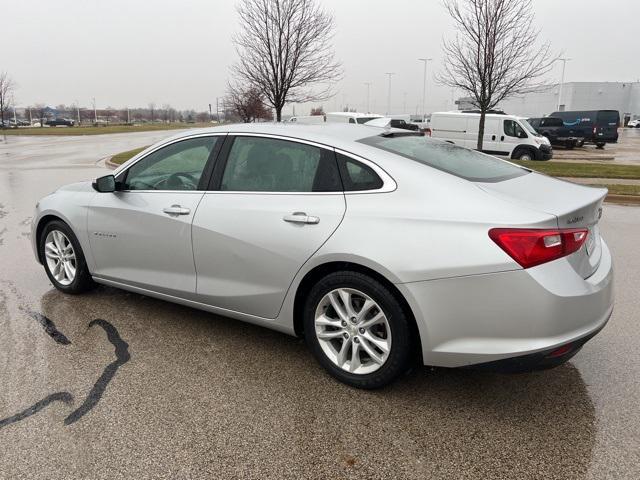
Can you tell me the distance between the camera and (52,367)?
3.29 meters

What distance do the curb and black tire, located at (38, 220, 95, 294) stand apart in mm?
9755

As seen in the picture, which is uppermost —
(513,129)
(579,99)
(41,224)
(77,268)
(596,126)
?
(579,99)

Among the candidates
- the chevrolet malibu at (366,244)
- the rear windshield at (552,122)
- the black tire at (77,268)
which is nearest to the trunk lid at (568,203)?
the chevrolet malibu at (366,244)

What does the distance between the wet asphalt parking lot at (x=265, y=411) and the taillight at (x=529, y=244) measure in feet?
3.01


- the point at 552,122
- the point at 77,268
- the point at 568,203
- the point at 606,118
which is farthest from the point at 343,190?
the point at 606,118

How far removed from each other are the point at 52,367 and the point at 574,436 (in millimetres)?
3080

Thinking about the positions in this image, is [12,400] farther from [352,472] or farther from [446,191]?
[446,191]

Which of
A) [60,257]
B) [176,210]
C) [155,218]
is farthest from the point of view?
[60,257]

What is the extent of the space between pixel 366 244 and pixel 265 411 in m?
1.07

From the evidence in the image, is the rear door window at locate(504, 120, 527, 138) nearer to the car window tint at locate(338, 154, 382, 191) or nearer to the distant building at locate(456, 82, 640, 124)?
the car window tint at locate(338, 154, 382, 191)

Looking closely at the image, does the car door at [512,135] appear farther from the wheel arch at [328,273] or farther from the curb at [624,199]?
the wheel arch at [328,273]

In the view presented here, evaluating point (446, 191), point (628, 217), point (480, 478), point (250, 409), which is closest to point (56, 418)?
point (250, 409)

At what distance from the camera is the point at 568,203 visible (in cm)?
275

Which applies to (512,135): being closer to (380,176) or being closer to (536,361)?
(380,176)
